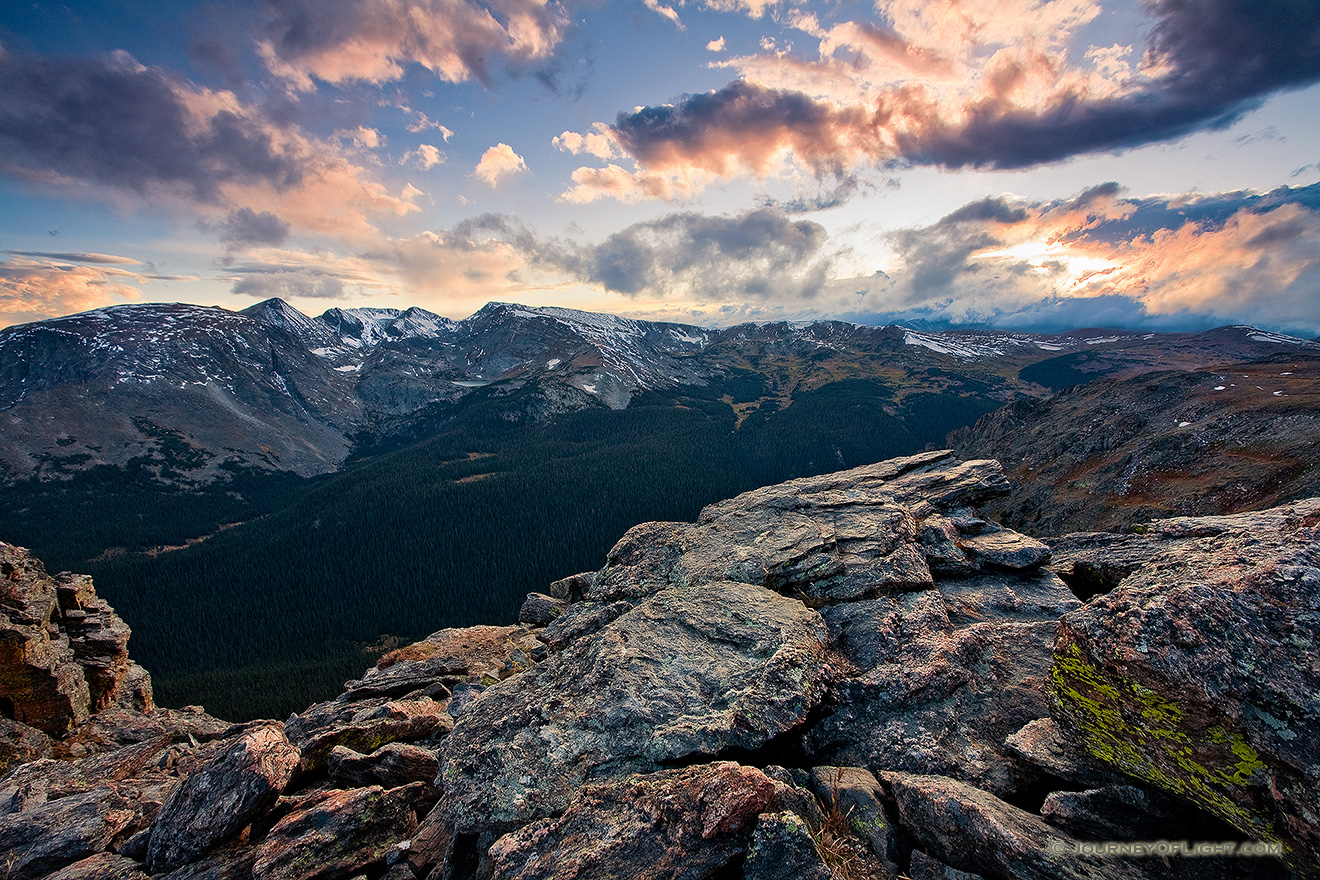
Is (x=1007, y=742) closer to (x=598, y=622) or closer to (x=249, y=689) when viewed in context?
(x=598, y=622)

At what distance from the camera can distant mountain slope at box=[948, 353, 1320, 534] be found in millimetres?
46469

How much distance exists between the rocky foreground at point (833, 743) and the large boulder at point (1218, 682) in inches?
1.8

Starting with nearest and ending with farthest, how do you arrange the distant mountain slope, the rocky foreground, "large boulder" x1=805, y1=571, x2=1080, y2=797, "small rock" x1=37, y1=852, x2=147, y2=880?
1. the rocky foreground
2. "large boulder" x1=805, y1=571, x2=1080, y2=797
3. "small rock" x1=37, y1=852, x2=147, y2=880
4. the distant mountain slope

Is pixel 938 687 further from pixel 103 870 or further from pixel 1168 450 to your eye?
pixel 1168 450

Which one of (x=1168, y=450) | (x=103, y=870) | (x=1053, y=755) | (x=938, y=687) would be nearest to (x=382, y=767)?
(x=103, y=870)

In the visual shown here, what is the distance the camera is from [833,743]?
12.7 meters

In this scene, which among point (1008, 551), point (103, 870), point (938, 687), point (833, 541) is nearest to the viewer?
point (103, 870)

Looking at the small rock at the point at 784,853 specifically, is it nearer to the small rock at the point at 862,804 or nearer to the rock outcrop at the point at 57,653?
the small rock at the point at 862,804

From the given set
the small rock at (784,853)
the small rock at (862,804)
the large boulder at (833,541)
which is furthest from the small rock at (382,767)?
the small rock at (862,804)

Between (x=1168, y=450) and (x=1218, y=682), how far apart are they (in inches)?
2908

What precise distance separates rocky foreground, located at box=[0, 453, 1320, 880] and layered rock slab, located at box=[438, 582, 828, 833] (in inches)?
3.3

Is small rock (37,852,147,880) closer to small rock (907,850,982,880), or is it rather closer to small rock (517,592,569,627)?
small rock (907,850,982,880)

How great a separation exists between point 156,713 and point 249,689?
10194 centimetres

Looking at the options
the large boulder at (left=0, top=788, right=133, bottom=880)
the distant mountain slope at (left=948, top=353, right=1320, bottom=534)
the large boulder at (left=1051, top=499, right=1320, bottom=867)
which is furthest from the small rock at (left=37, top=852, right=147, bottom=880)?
the distant mountain slope at (left=948, top=353, right=1320, bottom=534)
